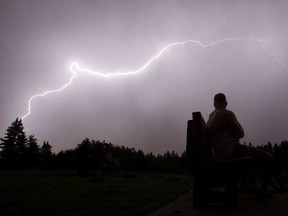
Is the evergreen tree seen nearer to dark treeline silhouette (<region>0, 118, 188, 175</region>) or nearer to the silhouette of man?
dark treeline silhouette (<region>0, 118, 188, 175</region>)

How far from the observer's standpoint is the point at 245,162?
3.77 meters

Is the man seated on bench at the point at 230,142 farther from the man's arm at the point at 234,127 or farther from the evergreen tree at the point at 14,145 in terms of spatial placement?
the evergreen tree at the point at 14,145

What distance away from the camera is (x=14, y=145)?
57188 mm

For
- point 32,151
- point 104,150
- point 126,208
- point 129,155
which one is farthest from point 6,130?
point 126,208

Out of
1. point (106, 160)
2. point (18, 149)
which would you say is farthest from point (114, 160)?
point (18, 149)

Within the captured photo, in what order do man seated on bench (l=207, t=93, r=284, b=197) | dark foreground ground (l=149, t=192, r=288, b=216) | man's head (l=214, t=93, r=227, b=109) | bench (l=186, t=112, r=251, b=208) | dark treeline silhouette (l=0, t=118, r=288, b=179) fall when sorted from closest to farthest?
dark foreground ground (l=149, t=192, r=288, b=216) < bench (l=186, t=112, r=251, b=208) < man seated on bench (l=207, t=93, r=284, b=197) < man's head (l=214, t=93, r=227, b=109) < dark treeline silhouette (l=0, t=118, r=288, b=179)

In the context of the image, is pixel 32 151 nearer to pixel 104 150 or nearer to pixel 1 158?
pixel 1 158

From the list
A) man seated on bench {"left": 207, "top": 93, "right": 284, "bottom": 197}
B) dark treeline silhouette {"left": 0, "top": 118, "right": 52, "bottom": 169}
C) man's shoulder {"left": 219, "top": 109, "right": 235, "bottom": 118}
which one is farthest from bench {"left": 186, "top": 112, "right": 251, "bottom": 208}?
dark treeline silhouette {"left": 0, "top": 118, "right": 52, "bottom": 169}

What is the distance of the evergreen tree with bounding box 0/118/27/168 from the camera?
52375 millimetres

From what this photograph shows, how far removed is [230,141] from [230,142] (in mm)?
14

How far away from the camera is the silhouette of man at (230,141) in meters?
4.27

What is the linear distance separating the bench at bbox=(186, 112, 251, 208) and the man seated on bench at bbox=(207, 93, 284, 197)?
0.14 meters

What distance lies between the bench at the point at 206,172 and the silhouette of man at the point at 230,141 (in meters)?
0.14

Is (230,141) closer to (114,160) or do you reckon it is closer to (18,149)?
(114,160)
